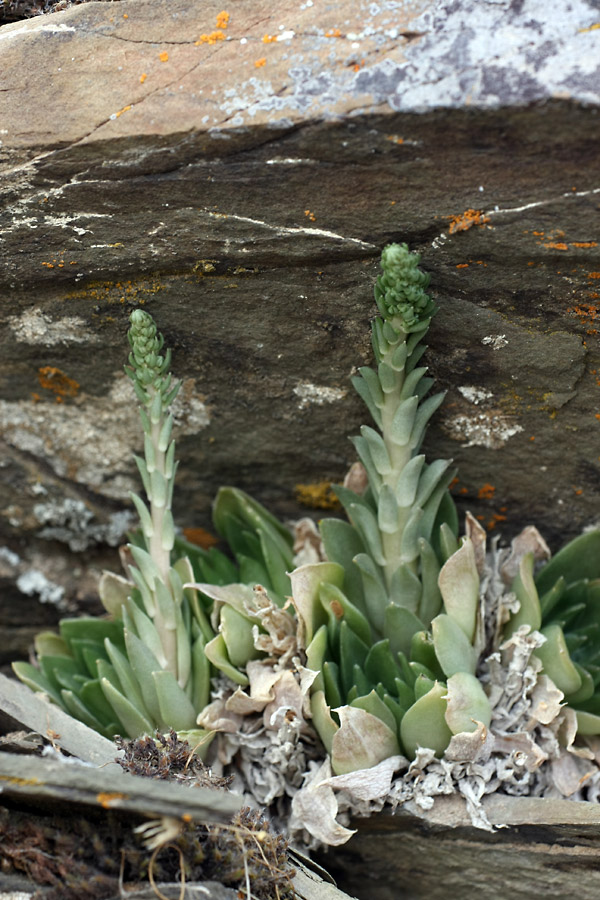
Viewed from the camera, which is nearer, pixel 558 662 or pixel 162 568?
pixel 558 662

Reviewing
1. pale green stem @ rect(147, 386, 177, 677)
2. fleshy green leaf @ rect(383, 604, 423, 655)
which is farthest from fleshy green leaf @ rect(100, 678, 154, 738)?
fleshy green leaf @ rect(383, 604, 423, 655)

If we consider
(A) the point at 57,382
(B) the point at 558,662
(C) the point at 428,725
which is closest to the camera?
(C) the point at 428,725

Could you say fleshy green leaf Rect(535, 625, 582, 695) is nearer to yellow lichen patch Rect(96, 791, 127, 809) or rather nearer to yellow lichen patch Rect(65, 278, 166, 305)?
yellow lichen patch Rect(96, 791, 127, 809)

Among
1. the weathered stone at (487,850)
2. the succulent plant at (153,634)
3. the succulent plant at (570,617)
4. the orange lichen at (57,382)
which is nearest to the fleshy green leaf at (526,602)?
the succulent plant at (570,617)

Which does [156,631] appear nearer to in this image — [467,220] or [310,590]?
[310,590]

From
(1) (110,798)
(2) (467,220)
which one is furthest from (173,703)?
(2) (467,220)

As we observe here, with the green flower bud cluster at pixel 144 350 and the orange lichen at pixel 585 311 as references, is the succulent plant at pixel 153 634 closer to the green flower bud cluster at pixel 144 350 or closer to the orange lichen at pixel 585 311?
the green flower bud cluster at pixel 144 350

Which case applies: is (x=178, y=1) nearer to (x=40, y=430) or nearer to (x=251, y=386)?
(x=251, y=386)

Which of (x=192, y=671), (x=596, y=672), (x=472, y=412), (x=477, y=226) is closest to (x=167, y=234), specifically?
(x=477, y=226)
